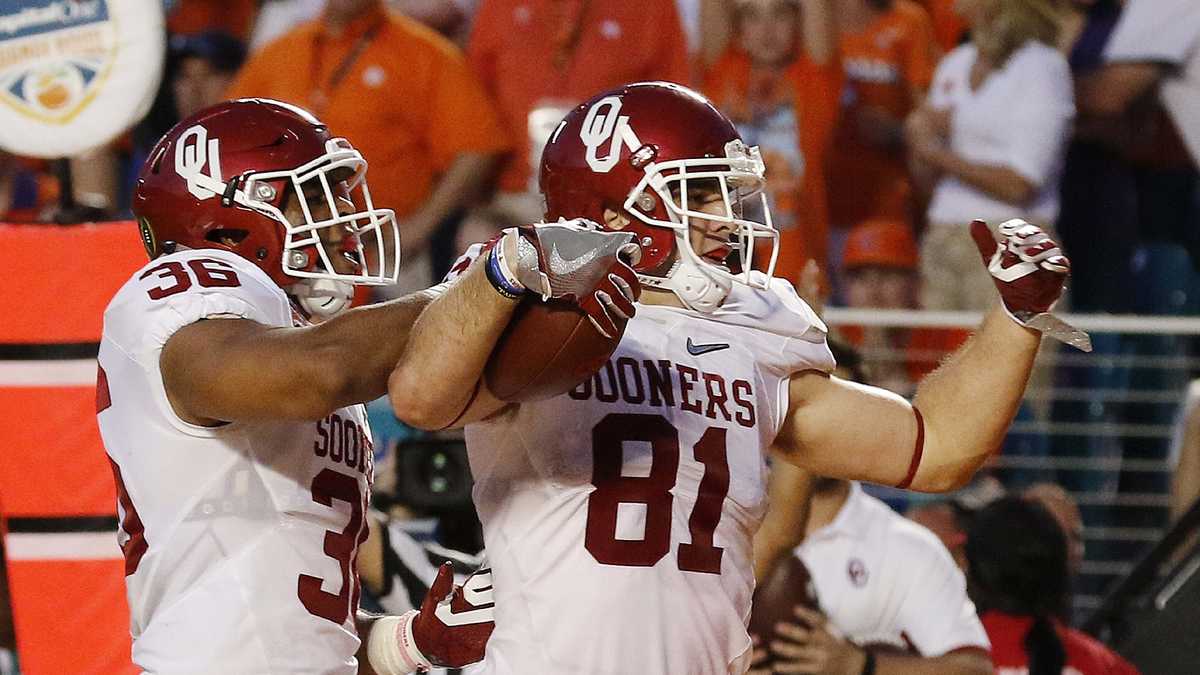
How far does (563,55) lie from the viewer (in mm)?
7105

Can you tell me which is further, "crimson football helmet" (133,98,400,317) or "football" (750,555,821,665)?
"football" (750,555,821,665)

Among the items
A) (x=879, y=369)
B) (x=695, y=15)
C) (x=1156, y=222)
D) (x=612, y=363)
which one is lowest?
(x=879, y=369)

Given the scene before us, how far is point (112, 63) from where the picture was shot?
411cm

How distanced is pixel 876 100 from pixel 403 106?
1.87 metres

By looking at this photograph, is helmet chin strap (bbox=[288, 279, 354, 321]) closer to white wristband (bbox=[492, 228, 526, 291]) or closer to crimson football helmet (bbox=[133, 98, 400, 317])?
crimson football helmet (bbox=[133, 98, 400, 317])

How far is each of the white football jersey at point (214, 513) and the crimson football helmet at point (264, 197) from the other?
11 centimetres

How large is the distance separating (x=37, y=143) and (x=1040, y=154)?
13.1ft

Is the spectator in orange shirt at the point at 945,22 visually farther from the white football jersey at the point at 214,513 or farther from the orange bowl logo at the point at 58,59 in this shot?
the white football jersey at the point at 214,513

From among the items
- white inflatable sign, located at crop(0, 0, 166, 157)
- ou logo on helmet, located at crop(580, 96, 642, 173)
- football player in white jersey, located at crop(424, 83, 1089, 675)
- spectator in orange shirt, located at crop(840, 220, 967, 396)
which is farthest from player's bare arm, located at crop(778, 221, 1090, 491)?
A: spectator in orange shirt, located at crop(840, 220, 967, 396)

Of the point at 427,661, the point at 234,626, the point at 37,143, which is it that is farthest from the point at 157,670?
the point at 37,143

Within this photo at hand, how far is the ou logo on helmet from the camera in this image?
309cm

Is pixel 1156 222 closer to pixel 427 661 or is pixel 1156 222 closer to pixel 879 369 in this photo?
pixel 879 369

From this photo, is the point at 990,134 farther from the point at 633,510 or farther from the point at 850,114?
the point at 633,510

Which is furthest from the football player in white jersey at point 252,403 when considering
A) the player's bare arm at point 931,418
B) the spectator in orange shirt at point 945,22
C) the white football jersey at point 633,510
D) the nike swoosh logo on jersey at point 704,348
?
the spectator in orange shirt at point 945,22
